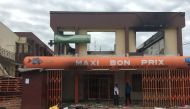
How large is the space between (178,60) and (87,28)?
430 inches

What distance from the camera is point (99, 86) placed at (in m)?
39.6

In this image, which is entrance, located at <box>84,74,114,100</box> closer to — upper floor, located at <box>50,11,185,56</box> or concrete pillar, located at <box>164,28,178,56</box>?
upper floor, located at <box>50,11,185,56</box>

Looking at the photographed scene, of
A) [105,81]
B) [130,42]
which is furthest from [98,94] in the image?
[130,42]

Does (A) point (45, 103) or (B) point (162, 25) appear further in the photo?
(B) point (162, 25)

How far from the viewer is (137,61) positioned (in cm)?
3438

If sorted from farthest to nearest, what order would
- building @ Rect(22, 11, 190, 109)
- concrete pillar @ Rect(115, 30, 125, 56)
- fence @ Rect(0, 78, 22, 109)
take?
concrete pillar @ Rect(115, 30, 125, 56)
building @ Rect(22, 11, 190, 109)
fence @ Rect(0, 78, 22, 109)

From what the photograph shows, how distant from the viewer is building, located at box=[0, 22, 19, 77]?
45088 mm

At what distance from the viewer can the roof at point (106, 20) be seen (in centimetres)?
4072

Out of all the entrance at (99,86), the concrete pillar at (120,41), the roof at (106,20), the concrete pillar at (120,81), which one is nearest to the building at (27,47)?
the roof at (106,20)

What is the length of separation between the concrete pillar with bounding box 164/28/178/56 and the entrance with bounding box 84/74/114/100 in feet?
21.5

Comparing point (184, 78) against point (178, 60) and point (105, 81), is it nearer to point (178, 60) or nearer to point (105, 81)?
point (178, 60)

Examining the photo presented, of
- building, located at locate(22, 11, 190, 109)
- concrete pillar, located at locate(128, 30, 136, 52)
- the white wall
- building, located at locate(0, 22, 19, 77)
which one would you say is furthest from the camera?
the white wall

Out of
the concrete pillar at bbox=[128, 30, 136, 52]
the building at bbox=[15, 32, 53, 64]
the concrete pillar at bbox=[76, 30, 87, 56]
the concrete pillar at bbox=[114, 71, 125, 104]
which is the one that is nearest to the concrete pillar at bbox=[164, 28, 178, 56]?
the concrete pillar at bbox=[128, 30, 136, 52]

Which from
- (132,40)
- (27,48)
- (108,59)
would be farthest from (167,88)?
(27,48)
